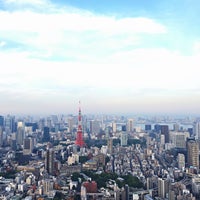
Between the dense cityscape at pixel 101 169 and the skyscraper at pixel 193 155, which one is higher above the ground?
the skyscraper at pixel 193 155

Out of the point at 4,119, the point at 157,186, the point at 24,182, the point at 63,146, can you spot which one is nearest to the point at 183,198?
the point at 157,186

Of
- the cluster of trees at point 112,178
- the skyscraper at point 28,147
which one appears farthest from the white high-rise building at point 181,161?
the skyscraper at point 28,147

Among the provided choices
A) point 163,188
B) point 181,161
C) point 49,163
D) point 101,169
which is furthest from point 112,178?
point 181,161

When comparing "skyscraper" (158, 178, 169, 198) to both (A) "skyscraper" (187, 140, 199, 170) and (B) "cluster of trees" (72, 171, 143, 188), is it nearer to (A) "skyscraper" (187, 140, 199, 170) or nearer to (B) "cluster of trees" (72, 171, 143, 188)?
(B) "cluster of trees" (72, 171, 143, 188)

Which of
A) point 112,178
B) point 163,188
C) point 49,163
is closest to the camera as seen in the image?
point 163,188

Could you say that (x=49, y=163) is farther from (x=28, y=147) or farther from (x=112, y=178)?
(x=28, y=147)

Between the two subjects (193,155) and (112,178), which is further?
(193,155)

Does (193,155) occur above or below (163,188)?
above

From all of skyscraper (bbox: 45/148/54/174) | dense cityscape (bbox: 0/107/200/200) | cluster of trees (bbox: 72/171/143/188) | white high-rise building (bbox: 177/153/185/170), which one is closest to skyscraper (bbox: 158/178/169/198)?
dense cityscape (bbox: 0/107/200/200)

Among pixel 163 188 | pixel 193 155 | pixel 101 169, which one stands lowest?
pixel 101 169

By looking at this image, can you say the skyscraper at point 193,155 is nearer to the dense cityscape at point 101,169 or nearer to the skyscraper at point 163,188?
the dense cityscape at point 101,169

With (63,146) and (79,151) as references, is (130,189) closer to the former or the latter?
(79,151)
